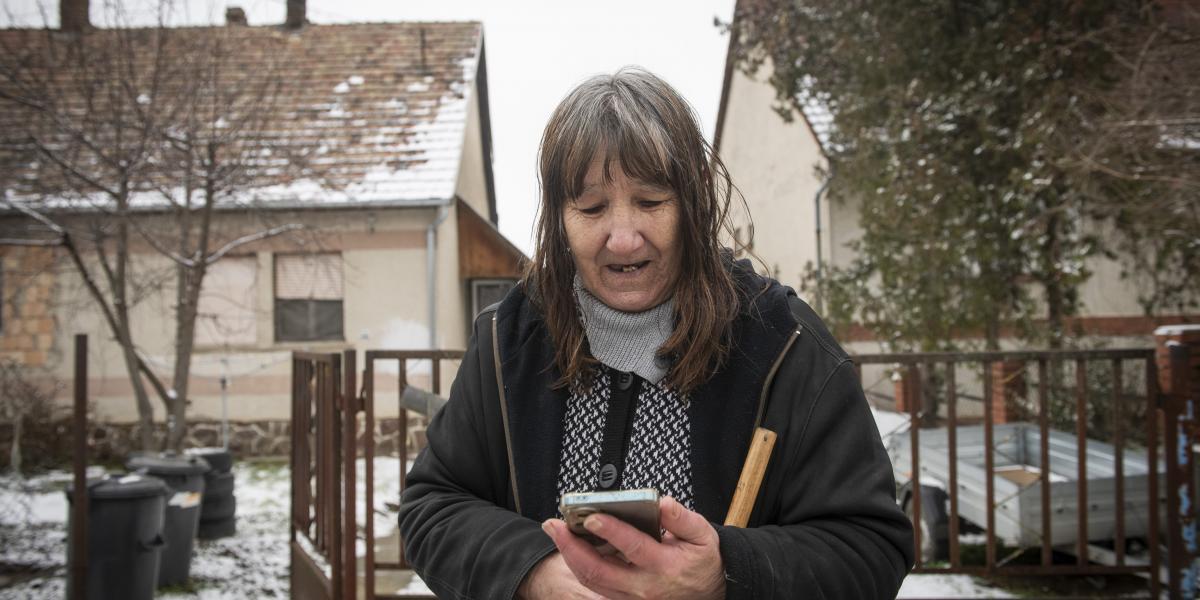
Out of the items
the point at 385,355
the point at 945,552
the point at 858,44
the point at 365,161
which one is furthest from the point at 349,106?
the point at 945,552

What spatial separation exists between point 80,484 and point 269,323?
6.91 meters

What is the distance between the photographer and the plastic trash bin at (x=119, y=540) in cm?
484

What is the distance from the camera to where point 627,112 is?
4.45 ft

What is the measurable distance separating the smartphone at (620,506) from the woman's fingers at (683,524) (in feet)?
0.04

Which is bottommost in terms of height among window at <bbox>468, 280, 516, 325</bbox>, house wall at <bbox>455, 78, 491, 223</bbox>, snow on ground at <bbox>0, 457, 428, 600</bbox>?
snow on ground at <bbox>0, 457, 428, 600</bbox>

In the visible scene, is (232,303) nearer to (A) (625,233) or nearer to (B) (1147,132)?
(B) (1147,132)

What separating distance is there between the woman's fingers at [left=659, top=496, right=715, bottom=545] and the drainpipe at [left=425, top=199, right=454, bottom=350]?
10.1 meters

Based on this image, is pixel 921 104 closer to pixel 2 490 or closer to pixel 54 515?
pixel 54 515

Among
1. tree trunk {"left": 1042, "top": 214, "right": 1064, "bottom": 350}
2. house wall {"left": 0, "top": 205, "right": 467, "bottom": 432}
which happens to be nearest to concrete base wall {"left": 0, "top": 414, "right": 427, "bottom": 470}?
house wall {"left": 0, "top": 205, "right": 467, "bottom": 432}

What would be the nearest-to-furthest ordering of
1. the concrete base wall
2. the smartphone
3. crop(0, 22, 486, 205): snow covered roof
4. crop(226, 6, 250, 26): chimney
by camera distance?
the smartphone
crop(226, 6, 250, 26): chimney
the concrete base wall
crop(0, 22, 486, 205): snow covered roof

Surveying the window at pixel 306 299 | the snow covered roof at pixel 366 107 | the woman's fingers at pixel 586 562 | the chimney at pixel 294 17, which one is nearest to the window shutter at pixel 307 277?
the window at pixel 306 299

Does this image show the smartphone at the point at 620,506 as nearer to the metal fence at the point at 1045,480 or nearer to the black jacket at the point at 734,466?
the black jacket at the point at 734,466

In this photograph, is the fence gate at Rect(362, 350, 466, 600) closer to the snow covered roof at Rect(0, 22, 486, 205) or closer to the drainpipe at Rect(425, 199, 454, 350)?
the snow covered roof at Rect(0, 22, 486, 205)

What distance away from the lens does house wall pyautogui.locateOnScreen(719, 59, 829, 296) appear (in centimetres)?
1262
